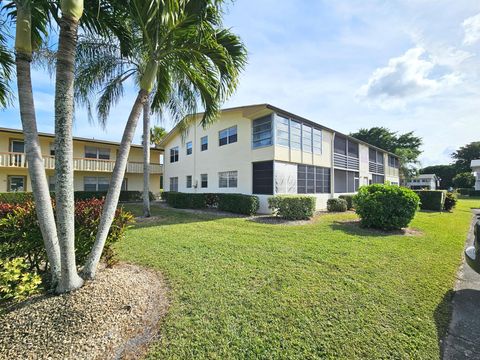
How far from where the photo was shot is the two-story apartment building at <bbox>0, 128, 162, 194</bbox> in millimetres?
17469

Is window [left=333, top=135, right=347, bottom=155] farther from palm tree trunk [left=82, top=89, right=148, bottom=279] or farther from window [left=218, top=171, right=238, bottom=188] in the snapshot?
palm tree trunk [left=82, top=89, right=148, bottom=279]

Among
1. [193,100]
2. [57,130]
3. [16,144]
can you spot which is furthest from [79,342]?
[16,144]

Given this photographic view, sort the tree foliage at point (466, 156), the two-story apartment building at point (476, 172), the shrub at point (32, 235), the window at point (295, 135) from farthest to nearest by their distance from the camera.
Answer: the tree foliage at point (466, 156) → the two-story apartment building at point (476, 172) → the window at point (295, 135) → the shrub at point (32, 235)

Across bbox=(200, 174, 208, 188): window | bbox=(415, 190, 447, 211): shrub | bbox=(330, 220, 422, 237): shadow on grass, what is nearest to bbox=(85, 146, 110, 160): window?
bbox=(200, 174, 208, 188): window

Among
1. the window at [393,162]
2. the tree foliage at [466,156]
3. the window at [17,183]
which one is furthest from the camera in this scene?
the tree foliage at [466,156]

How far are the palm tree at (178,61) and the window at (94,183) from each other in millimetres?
18528

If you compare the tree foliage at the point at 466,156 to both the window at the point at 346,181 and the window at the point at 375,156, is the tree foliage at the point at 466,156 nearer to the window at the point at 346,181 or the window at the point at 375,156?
the window at the point at 375,156

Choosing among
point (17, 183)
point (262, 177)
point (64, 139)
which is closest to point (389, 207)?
point (262, 177)

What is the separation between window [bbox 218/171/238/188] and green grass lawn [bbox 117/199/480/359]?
8.48 m

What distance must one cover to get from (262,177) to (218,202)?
133 inches

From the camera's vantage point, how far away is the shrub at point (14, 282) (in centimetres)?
284


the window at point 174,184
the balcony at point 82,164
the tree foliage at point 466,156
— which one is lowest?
the window at point 174,184

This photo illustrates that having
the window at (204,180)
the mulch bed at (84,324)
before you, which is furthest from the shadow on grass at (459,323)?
the window at (204,180)

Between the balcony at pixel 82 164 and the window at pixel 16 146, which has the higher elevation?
the window at pixel 16 146
